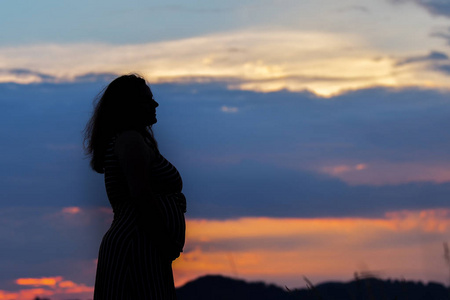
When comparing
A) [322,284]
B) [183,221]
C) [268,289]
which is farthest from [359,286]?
[268,289]

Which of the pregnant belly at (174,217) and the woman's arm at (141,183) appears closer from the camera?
the woman's arm at (141,183)

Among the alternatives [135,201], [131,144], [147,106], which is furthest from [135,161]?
[147,106]

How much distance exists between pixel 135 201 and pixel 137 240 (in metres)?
0.23

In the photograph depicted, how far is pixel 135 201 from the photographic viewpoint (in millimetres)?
3953

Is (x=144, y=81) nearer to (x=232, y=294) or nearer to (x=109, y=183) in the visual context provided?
(x=109, y=183)

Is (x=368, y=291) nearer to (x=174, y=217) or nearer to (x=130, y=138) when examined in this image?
(x=174, y=217)

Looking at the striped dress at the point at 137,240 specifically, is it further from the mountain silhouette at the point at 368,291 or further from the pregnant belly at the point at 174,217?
the mountain silhouette at the point at 368,291

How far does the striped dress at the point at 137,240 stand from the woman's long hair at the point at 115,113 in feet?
0.34

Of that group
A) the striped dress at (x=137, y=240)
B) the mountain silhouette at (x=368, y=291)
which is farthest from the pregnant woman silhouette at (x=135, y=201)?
the mountain silhouette at (x=368, y=291)

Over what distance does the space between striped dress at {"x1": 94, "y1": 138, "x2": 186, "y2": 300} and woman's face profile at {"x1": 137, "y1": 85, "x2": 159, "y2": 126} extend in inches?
8.5

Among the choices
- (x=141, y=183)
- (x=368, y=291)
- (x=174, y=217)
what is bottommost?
(x=368, y=291)

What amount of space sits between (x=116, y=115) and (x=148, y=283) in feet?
3.12

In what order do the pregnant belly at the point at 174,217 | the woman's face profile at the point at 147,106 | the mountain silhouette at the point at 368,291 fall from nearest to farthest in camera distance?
the mountain silhouette at the point at 368,291 → the pregnant belly at the point at 174,217 → the woman's face profile at the point at 147,106

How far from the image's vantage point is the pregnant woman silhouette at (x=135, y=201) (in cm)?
399
